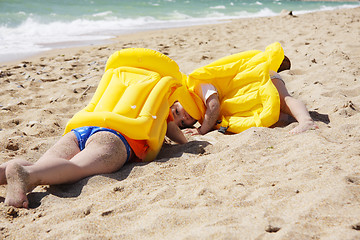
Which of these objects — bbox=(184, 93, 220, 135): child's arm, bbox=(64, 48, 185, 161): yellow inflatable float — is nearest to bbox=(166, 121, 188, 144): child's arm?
bbox=(64, 48, 185, 161): yellow inflatable float

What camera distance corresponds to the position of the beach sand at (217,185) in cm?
192

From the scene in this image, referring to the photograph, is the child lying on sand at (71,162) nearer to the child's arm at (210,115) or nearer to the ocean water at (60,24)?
the child's arm at (210,115)

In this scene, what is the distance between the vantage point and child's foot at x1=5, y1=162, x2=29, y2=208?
7.80 feet

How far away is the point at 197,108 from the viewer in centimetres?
395

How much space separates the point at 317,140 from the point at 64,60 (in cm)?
532

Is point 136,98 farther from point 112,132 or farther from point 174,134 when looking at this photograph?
point 174,134

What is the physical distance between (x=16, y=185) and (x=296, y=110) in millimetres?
2582

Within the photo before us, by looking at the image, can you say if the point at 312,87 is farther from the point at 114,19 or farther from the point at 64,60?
the point at 114,19

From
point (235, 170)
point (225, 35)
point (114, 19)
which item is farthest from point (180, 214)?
point (114, 19)

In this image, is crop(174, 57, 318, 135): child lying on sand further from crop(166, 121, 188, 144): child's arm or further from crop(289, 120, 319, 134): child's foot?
crop(166, 121, 188, 144): child's arm

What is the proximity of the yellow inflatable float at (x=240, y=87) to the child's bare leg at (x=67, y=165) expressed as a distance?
118cm

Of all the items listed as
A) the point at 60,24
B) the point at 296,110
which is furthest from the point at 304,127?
the point at 60,24

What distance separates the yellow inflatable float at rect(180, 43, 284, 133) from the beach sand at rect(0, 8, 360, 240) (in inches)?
11.5

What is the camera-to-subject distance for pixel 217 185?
244 centimetres
